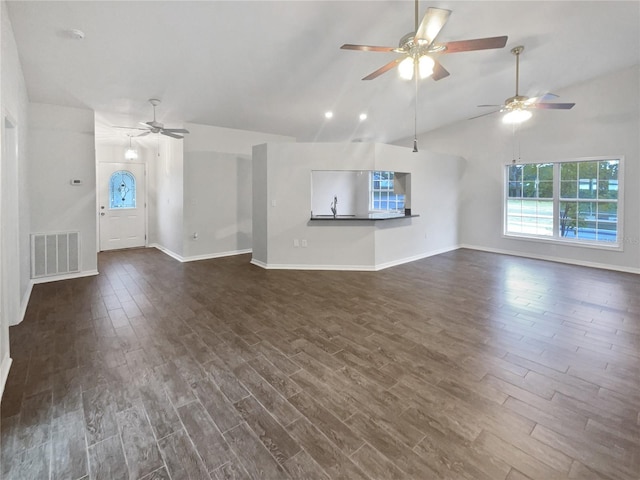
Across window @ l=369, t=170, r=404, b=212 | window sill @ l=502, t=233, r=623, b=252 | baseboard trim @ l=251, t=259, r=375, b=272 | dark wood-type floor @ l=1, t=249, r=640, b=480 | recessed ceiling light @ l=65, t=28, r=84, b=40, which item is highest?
recessed ceiling light @ l=65, t=28, r=84, b=40

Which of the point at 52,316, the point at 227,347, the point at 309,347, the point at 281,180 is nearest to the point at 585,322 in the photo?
the point at 309,347

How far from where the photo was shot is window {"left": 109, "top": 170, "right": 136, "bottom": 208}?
25.0 feet

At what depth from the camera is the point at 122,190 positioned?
7742mm

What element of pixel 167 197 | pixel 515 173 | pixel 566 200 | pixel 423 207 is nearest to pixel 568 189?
pixel 566 200

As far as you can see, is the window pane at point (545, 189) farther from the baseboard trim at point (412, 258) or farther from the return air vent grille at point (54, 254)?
the return air vent grille at point (54, 254)

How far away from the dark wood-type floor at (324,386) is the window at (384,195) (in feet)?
9.71

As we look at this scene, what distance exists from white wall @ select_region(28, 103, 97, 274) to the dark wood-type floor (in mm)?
1421

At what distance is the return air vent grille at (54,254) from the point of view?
15.9ft

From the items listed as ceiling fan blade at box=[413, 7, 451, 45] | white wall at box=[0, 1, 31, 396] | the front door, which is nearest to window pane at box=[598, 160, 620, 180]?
ceiling fan blade at box=[413, 7, 451, 45]

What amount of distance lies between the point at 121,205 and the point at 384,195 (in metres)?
6.27

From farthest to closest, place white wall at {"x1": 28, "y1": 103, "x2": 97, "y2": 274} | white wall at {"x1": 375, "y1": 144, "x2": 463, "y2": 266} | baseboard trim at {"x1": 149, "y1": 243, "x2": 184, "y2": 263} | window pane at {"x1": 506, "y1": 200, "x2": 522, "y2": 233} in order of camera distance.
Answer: window pane at {"x1": 506, "y1": 200, "x2": 522, "y2": 233} → baseboard trim at {"x1": 149, "y1": 243, "x2": 184, "y2": 263} → white wall at {"x1": 375, "y1": 144, "x2": 463, "y2": 266} → white wall at {"x1": 28, "y1": 103, "x2": 97, "y2": 274}

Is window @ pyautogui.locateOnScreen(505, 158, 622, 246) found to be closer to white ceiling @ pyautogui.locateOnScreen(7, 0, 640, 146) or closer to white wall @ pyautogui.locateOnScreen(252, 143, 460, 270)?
white ceiling @ pyautogui.locateOnScreen(7, 0, 640, 146)

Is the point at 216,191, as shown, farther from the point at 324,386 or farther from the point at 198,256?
the point at 324,386

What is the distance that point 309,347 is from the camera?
2857 millimetres
